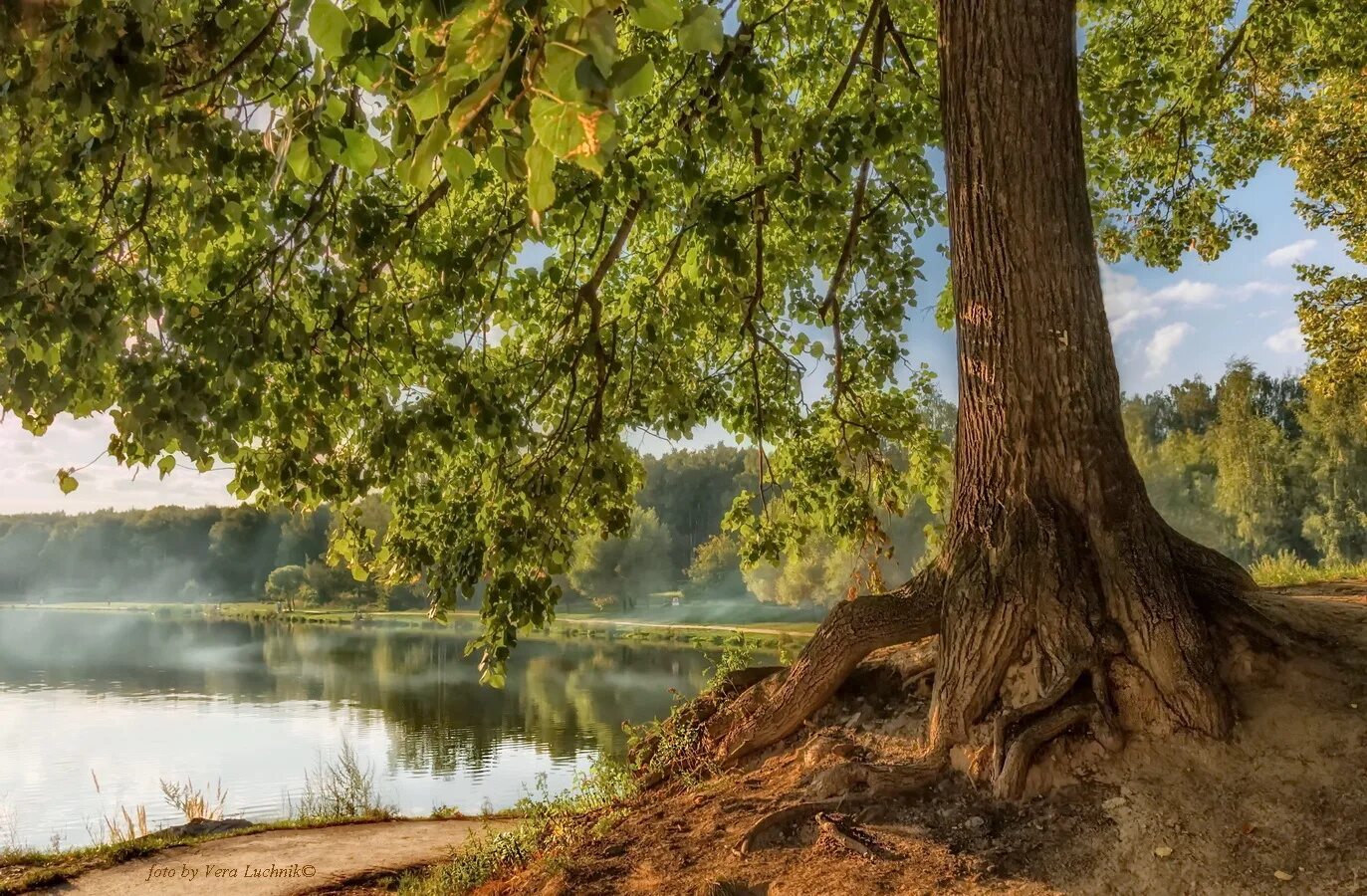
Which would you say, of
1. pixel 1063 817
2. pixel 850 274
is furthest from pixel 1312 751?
pixel 850 274

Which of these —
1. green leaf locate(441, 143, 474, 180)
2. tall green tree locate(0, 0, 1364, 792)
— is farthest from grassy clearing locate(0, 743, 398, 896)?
green leaf locate(441, 143, 474, 180)

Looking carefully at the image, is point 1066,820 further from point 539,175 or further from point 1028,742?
point 539,175

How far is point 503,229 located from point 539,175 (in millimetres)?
4838

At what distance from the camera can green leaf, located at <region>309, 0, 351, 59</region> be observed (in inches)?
75.8

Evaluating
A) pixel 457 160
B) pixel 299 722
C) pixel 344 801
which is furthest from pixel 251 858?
pixel 299 722

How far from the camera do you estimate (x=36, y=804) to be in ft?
51.9

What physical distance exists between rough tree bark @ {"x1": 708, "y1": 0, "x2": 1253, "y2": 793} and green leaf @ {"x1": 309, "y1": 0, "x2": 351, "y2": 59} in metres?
3.31

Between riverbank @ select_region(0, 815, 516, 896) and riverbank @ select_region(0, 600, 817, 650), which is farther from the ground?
riverbank @ select_region(0, 815, 516, 896)

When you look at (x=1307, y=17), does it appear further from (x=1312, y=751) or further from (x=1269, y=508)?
(x=1269, y=508)

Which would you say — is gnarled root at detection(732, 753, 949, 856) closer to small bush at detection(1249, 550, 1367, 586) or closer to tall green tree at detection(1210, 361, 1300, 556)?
small bush at detection(1249, 550, 1367, 586)

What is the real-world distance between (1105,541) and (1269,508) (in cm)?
4165

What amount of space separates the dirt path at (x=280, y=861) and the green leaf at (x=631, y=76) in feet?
19.3

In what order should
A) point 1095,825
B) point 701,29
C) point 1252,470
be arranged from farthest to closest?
point 1252,470, point 1095,825, point 701,29

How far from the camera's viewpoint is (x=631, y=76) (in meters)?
1.36
